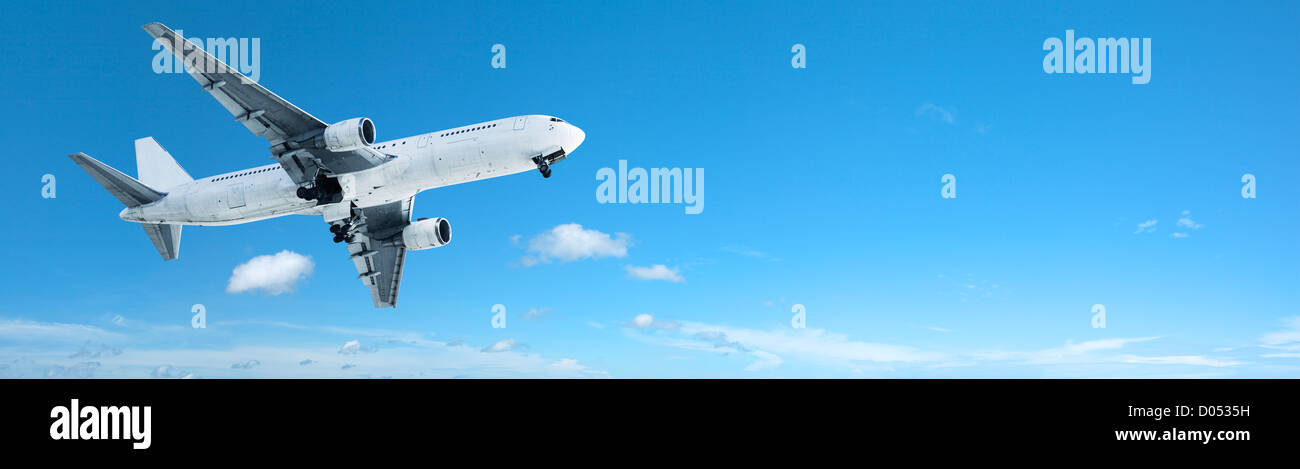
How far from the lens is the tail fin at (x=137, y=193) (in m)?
50.1

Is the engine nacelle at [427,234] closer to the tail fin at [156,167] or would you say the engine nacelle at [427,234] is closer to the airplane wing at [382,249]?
the airplane wing at [382,249]

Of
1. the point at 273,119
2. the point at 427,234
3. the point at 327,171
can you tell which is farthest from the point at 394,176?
the point at 427,234

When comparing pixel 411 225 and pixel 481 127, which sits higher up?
pixel 481 127

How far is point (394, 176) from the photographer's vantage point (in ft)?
152

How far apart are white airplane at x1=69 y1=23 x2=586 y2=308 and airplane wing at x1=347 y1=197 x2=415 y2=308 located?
0.07 m

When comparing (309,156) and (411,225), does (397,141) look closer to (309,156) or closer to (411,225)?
(309,156)

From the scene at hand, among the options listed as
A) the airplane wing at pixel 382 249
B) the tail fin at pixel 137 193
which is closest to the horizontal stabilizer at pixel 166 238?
the tail fin at pixel 137 193

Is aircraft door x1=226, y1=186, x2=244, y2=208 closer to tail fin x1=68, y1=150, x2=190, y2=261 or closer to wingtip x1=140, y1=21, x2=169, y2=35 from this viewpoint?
tail fin x1=68, y1=150, x2=190, y2=261
